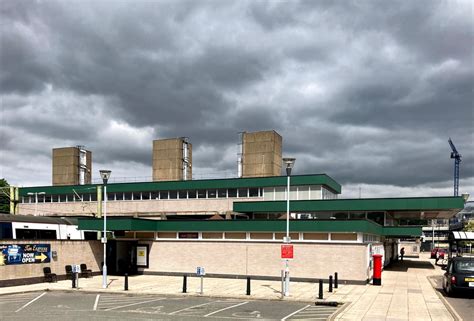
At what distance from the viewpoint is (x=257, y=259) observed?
30.9 meters

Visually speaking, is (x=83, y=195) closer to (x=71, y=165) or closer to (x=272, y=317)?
(x=71, y=165)

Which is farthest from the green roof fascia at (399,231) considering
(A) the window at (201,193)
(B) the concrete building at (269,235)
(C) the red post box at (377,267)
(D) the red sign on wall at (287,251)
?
(A) the window at (201,193)

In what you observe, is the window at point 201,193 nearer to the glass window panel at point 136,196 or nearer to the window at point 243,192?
the window at point 243,192

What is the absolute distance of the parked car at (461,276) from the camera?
70.3 ft

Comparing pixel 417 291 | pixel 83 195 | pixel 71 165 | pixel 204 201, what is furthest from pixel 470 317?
pixel 71 165

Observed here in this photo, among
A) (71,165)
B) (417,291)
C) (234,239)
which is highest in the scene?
(71,165)

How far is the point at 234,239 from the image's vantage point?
31.9m

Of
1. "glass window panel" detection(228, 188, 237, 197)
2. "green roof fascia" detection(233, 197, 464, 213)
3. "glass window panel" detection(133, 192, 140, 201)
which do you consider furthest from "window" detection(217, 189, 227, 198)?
"green roof fascia" detection(233, 197, 464, 213)

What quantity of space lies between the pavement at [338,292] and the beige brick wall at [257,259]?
3.77 feet

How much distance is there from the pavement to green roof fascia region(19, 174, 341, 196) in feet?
47.4

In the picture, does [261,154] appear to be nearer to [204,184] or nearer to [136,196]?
[204,184]

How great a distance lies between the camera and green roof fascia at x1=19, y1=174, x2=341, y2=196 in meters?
44.1

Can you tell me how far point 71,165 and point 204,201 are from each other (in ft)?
75.9

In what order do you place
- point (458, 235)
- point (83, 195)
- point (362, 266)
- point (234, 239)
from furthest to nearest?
point (83, 195) < point (458, 235) < point (234, 239) < point (362, 266)
